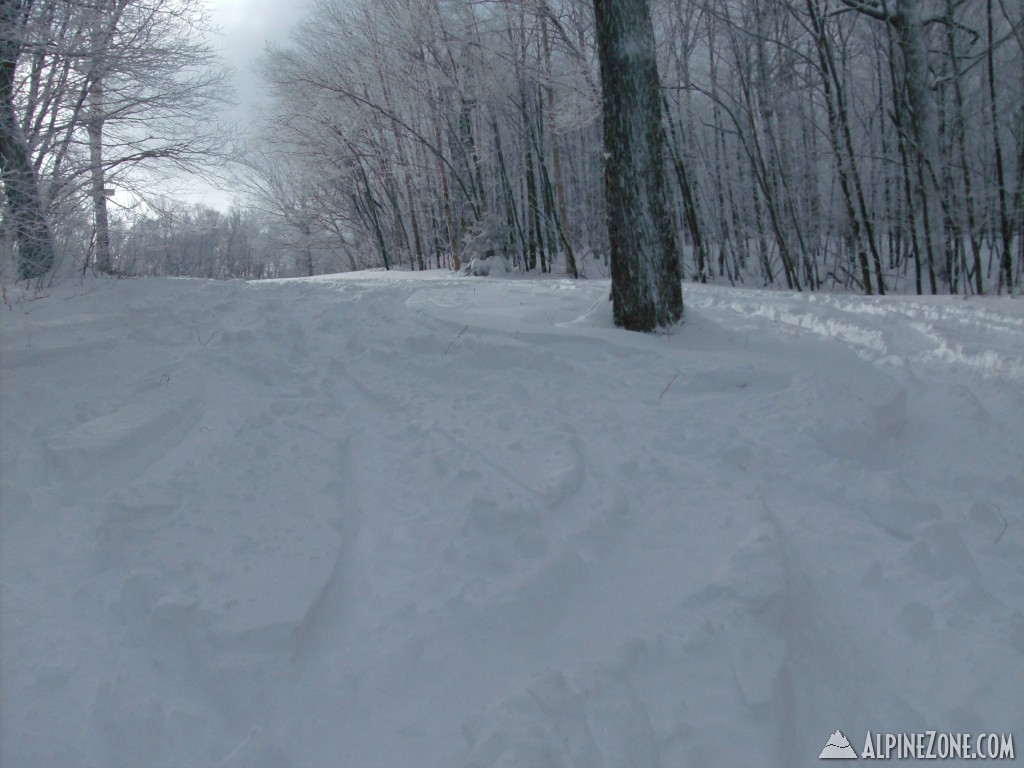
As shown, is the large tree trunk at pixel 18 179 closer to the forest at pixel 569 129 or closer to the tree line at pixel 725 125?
the forest at pixel 569 129

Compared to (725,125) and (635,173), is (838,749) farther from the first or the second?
(725,125)

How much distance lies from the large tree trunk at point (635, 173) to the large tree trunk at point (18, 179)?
5.27 metres

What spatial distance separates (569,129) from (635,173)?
771 centimetres

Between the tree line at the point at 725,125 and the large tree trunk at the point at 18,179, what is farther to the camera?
the tree line at the point at 725,125

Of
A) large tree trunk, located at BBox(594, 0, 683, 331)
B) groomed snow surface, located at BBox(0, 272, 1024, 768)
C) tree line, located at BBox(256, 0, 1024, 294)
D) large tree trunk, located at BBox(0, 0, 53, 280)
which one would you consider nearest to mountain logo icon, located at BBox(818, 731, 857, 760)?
groomed snow surface, located at BBox(0, 272, 1024, 768)

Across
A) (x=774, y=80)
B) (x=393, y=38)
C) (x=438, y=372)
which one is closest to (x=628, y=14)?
(x=438, y=372)

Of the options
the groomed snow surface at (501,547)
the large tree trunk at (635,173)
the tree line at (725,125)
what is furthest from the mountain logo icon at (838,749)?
the tree line at (725,125)

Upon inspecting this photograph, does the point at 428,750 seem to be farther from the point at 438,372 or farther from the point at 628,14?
the point at 628,14

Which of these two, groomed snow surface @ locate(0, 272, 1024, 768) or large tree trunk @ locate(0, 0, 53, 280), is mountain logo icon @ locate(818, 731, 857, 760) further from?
large tree trunk @ locate(0, 0, 53, 280)

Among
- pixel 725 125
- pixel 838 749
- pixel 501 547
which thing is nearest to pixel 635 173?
pixel 501 547

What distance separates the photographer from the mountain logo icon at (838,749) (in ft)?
7.02

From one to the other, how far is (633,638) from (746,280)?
16727 millimetres

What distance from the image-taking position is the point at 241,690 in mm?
2295

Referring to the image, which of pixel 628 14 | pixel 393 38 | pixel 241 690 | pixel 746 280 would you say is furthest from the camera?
pixel 746 280
